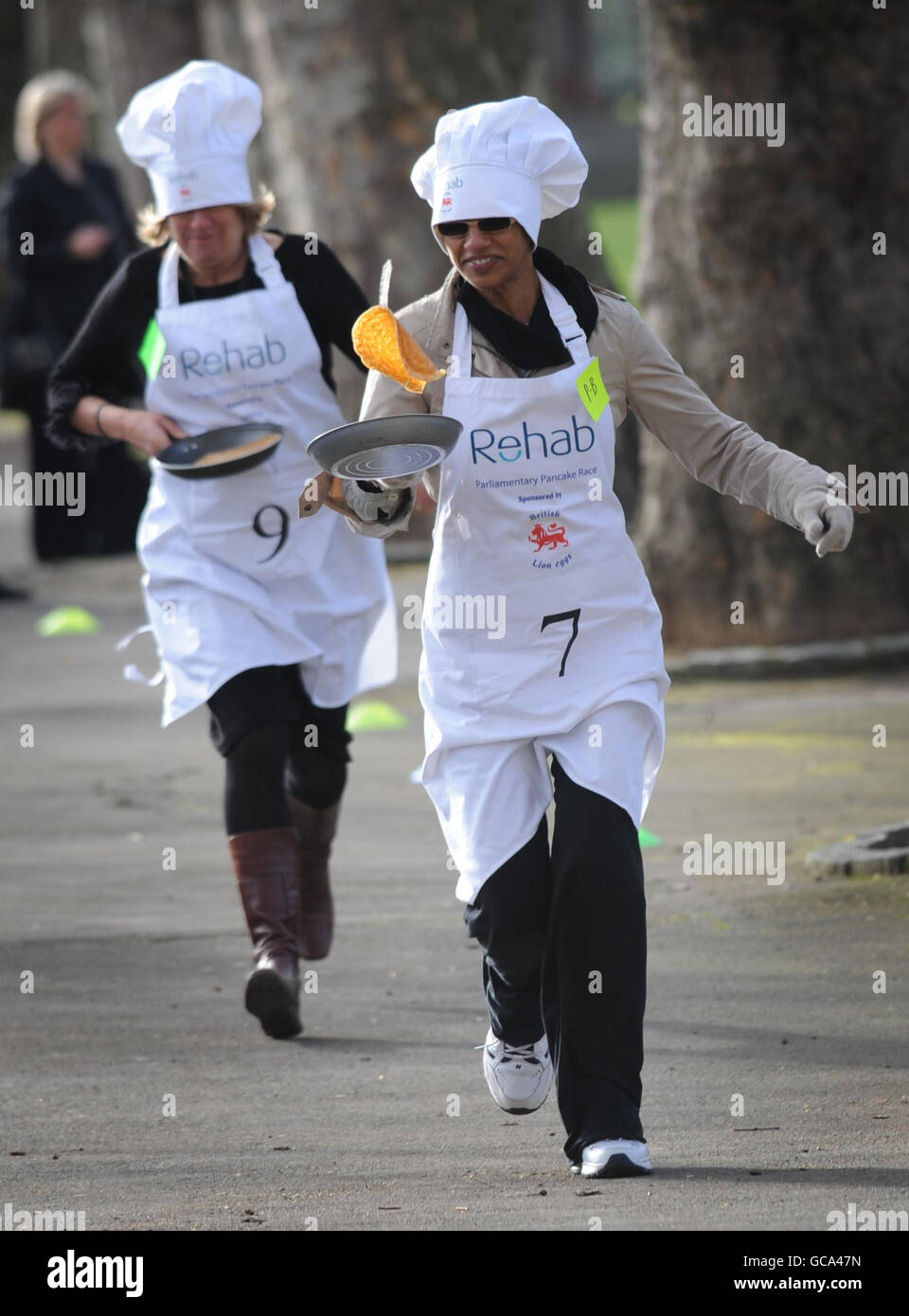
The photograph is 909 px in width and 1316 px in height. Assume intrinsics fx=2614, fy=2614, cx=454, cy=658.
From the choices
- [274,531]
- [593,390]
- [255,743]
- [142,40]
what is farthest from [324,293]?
[142,40]

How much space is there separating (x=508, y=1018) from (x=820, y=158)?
6.68m

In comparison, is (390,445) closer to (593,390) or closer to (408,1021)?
(593,390)

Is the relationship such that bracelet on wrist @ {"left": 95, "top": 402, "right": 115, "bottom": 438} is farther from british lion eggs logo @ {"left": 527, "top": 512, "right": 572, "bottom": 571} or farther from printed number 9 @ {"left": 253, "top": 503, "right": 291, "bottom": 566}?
british lion eggs logo @ {"left": 527, "top": 512, "right": 572, "bottom": 571}

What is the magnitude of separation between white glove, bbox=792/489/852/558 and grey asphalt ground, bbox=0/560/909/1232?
1171mm

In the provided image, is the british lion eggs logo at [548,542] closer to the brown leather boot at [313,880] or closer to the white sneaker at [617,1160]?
the white sneaker at [617,1160]

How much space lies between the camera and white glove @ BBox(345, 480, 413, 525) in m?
5.13

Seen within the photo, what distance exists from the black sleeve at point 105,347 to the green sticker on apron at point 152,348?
0.02 m

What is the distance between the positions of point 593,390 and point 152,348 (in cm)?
182

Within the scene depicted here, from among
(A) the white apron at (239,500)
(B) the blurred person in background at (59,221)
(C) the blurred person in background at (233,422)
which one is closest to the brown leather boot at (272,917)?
(C) the blurred person in background at (233,422)

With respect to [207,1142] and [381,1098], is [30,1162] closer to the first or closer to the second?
[207,1142]

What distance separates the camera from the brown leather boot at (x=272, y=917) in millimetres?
6141

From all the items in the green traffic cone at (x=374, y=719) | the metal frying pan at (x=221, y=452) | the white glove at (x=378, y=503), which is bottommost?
the green traffic cone at (x=374, y=719)

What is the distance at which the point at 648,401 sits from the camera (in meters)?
5.27

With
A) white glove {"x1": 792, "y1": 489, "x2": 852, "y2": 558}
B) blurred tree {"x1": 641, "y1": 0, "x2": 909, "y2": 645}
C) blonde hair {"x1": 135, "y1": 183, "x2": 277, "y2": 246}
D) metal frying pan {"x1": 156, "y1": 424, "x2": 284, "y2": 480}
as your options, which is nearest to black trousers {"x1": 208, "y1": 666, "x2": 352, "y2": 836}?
metal frying pan {"x1": 156, "y1": 424, "x2": 284, "y2": 480}
